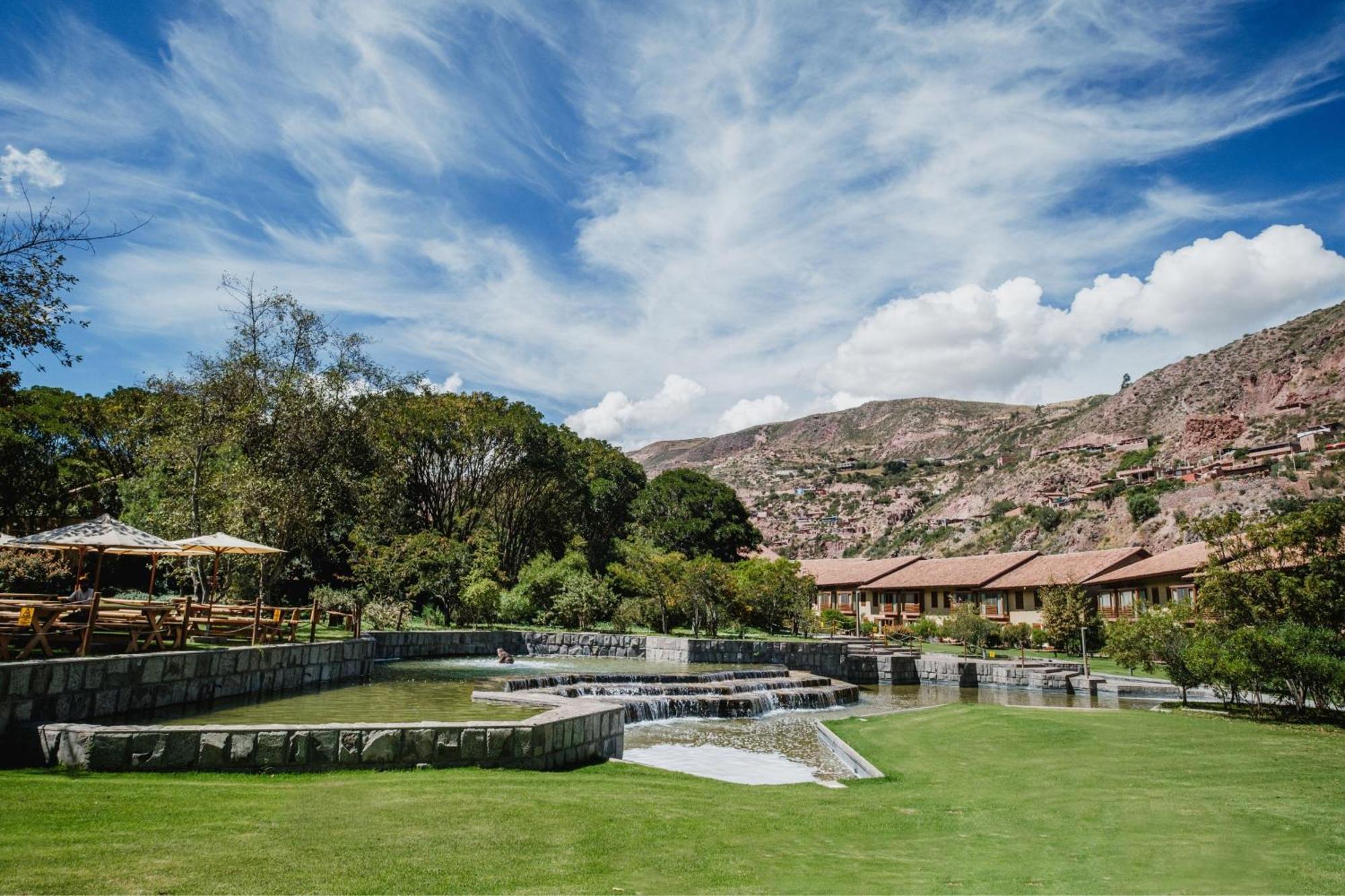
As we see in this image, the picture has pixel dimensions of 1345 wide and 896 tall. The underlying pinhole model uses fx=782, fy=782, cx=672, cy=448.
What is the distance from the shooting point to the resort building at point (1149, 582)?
3550 centimetres

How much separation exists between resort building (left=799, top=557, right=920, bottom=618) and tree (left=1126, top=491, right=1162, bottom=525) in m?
18.9

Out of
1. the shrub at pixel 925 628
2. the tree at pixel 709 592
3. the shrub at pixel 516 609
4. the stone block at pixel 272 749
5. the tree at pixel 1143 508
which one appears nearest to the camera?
the stone block at pixel 272 749

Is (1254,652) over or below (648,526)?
below

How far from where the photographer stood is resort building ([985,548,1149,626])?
41.8 metres

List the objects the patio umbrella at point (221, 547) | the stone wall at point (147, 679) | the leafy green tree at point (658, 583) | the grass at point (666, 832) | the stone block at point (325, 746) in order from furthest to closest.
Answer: the leafy green tree at point (658, 583) → the patio umbrella at point (221, 547) → the stone wall at point (147, 679) → the stone block at point (325, 746) → the grass at point (666, 832)

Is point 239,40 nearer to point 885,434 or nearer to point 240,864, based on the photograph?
point 240,864

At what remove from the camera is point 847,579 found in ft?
187

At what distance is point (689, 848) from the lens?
18.9 ft

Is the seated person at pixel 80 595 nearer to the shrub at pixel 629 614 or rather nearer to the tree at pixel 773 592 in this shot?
the shrub at pixel 629 614

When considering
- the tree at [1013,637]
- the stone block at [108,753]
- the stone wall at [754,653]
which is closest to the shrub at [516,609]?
the stone wall at [754,653]

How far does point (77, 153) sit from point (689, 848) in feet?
51.0

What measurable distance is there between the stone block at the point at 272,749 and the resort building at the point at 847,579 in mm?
48726

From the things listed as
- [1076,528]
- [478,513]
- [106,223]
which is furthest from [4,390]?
[1076,528]

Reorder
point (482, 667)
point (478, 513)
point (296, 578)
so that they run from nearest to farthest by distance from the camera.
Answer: point (482, 667)
point (296, 578)
point (478, 513)
